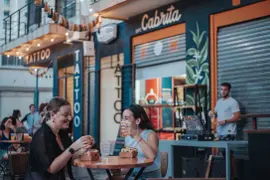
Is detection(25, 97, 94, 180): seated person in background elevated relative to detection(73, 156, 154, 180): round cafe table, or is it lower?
elevated

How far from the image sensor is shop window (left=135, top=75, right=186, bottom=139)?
1113 cm

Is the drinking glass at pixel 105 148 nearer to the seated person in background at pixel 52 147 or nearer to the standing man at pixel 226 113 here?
the seated person in background at pixel 52 147

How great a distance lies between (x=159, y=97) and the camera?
12.1 meters

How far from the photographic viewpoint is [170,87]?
38.3 ft

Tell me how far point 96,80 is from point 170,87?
126 inches

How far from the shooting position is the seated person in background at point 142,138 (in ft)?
16.1

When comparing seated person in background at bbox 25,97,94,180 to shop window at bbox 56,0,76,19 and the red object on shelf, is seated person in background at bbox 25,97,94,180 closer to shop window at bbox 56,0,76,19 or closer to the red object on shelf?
the red object on shelf

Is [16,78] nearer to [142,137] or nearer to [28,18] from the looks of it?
[28,18]

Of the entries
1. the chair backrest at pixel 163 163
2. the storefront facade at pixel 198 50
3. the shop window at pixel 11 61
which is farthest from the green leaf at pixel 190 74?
the shop window at pixel 11 61

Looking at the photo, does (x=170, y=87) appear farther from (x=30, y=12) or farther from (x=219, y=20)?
(x=30, y=12)

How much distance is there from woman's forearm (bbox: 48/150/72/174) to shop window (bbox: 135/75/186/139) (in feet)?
23.8

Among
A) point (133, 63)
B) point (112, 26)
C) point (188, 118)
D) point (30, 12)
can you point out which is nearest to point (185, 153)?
point (188, 118)

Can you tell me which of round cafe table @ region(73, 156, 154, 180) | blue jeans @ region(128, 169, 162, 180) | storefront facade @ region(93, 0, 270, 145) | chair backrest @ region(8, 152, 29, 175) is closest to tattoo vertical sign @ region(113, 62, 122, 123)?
storefront facade @ region(93, 0, 270, 145)

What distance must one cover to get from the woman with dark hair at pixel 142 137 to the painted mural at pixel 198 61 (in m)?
4.45
